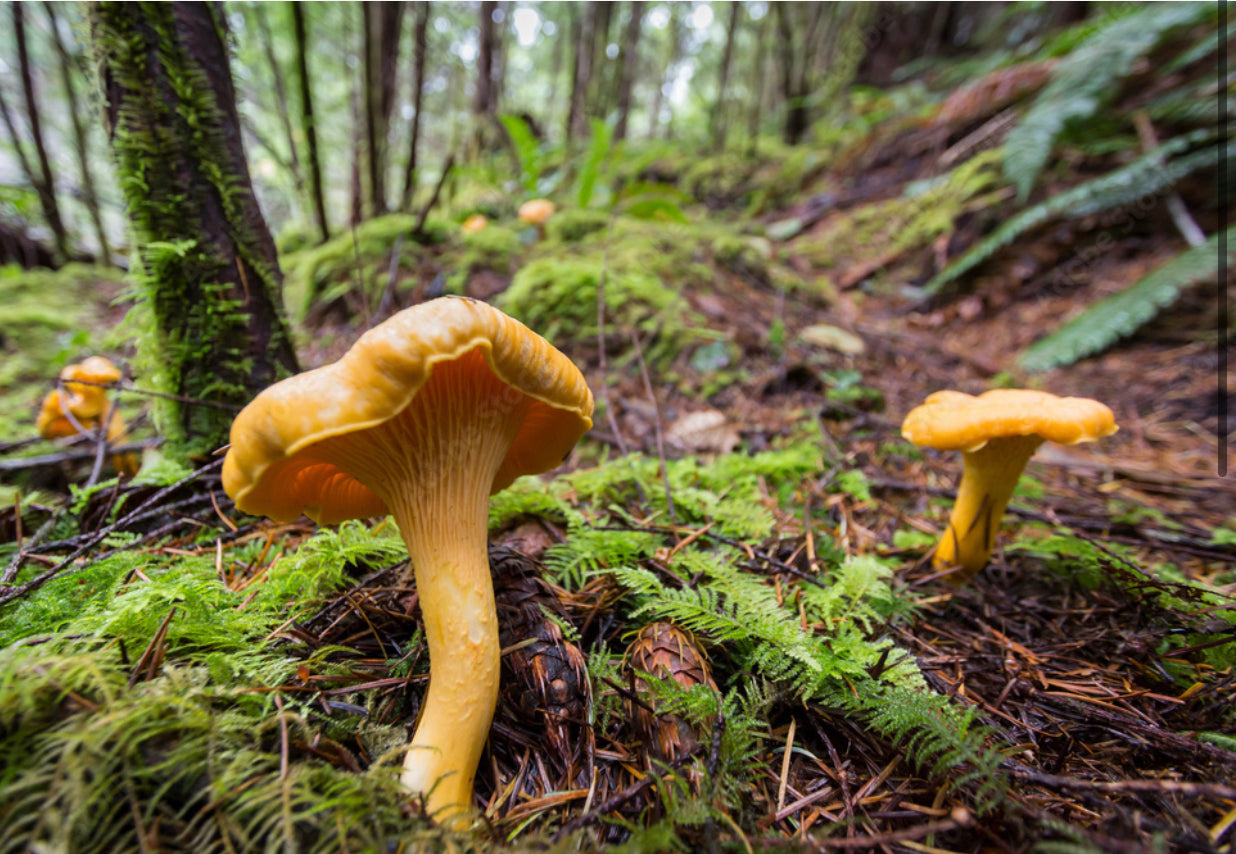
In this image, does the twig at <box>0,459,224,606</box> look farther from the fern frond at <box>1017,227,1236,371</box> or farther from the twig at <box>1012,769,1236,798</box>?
the fern frond at <box>1017,227,1236,371</box>

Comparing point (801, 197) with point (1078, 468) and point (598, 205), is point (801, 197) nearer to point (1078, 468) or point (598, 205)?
point (598, 205)

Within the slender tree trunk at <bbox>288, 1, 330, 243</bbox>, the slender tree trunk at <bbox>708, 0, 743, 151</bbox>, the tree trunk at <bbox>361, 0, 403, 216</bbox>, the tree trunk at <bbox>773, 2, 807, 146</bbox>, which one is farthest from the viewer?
the tree trunk at <bbox>773, 2, 807, 146</bbox>

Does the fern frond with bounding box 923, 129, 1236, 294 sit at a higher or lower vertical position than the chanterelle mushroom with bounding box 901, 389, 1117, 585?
higher

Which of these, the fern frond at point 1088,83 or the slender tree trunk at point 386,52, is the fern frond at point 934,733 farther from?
the slender tree trunk at point 386,52

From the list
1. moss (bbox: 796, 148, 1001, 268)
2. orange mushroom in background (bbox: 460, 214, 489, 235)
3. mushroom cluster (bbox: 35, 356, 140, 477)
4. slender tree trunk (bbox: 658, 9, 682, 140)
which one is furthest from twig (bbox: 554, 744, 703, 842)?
slender tree trunk (bbox: 658, 9, 682, 140)

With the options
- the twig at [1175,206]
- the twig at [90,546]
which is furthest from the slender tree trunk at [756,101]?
the twig at [90,546]

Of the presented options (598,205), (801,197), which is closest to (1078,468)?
(598,205)
